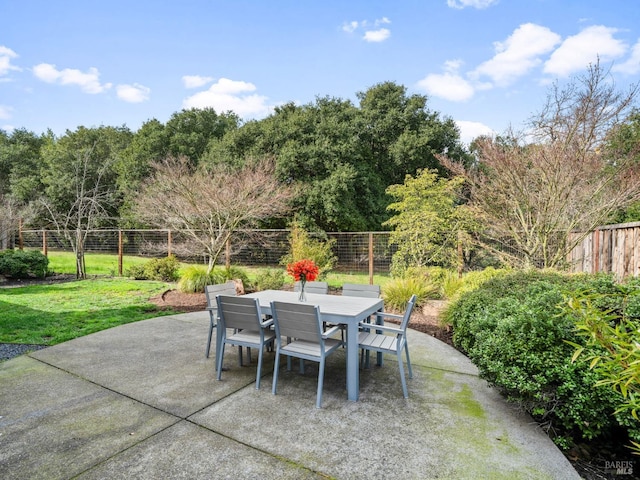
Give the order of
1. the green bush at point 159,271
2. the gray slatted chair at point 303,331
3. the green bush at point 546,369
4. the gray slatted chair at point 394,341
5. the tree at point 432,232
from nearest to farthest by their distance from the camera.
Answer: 1. the green bush at point 546,369
2. the gray slatted chair at point 303,331
3. the gray slatted chair at point 394,341
4. the tree at point 432,232
5. the green bush at point 159,271

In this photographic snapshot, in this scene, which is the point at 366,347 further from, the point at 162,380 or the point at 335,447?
the point at 162,380

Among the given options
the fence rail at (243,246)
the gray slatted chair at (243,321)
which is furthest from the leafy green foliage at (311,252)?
the gray slatted chair at (243,321)

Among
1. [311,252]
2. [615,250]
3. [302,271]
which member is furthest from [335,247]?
[302,271]

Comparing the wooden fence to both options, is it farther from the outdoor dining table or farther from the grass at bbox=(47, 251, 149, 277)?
the grass at bbox=(47, 251, 149, 277)

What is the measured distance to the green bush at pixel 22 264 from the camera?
9.32 metres

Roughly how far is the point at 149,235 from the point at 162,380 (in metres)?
10.3

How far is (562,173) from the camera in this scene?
5.48 meters

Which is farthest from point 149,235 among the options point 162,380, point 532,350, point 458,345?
point 532,350

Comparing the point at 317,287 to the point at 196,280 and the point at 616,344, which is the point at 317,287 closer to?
the point at 616,344

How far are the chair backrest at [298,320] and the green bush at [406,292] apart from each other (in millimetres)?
3478

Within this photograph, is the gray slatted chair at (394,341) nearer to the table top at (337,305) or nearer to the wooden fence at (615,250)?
the table top at (337,305)

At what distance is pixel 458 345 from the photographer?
422cm

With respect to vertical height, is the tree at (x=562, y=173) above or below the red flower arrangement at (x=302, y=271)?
above

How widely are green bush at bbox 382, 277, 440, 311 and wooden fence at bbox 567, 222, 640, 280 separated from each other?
2.63 m
